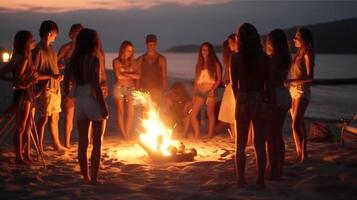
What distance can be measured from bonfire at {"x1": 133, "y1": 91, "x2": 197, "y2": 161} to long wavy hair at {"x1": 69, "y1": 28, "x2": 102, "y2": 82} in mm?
2418

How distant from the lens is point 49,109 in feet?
25.0

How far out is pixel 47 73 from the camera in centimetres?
754

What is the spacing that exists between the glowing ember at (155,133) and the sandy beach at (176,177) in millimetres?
233

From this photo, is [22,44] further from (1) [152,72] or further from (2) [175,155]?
(1) [152,72]

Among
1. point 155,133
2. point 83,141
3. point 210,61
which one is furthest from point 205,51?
point 83,141

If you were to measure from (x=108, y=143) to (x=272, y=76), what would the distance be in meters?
4.26

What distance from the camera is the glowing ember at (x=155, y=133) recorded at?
793 cm

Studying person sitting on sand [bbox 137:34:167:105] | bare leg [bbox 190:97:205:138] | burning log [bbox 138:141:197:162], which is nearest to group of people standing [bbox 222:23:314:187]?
burning log [bbox 138:141:197:162]

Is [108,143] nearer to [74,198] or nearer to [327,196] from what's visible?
[74,198]

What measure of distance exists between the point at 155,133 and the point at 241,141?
104 inches

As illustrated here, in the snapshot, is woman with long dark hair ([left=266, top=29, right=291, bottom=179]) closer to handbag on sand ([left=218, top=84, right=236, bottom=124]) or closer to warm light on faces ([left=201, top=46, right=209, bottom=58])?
handbag on sand ([left=218, top=84, right=236, bottom=124])

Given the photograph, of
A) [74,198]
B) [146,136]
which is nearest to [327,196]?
[74,198]

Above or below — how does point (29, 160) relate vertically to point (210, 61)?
below

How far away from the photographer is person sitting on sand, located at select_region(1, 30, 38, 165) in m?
6.70
